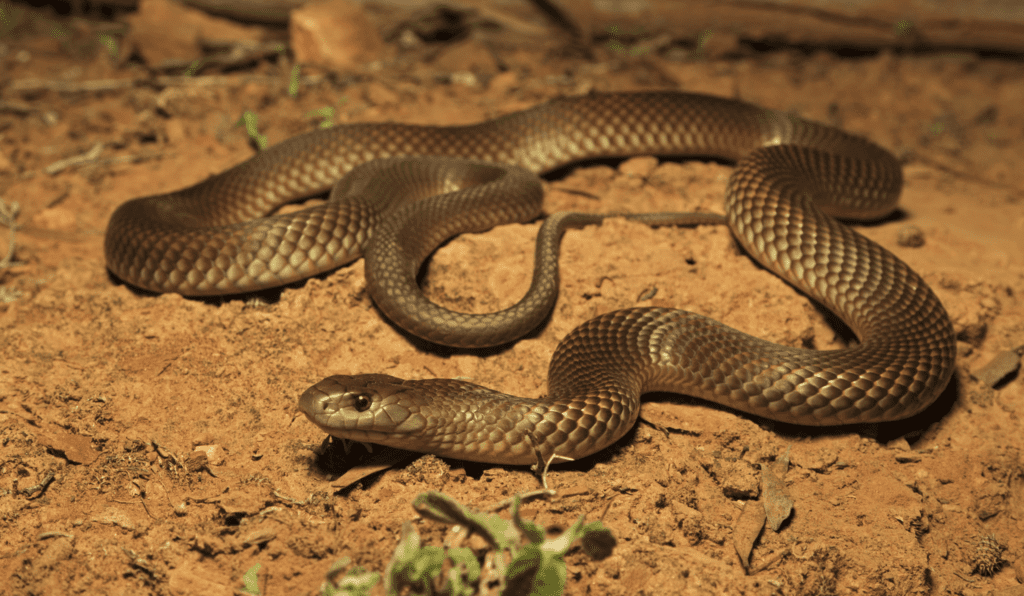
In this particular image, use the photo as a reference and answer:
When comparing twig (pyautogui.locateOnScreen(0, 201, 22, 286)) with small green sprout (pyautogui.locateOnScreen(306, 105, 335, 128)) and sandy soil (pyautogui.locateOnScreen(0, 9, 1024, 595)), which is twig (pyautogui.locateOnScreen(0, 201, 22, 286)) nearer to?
sandy soil (pyautogui.locateOnScreen(0, 9, 1024, 595))

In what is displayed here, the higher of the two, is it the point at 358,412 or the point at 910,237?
the point at 910,237

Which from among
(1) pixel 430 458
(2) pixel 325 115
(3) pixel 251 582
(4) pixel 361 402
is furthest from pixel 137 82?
(3) pixel 251 582

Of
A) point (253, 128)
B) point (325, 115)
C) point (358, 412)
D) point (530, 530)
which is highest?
point (325, 115)

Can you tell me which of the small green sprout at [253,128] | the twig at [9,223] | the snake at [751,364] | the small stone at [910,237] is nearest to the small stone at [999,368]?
the snake at [751,364]

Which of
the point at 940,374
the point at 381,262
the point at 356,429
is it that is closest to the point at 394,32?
the point at 381,262

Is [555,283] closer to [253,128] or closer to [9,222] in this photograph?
[253,128]

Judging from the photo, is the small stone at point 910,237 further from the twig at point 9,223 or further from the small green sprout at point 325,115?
the twig at point 9,223
